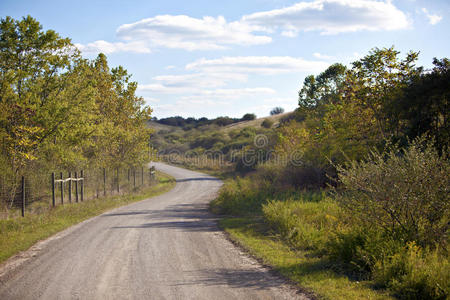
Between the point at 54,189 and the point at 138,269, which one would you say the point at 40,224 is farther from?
the point at 138,269

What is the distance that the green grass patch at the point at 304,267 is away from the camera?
6875 mm

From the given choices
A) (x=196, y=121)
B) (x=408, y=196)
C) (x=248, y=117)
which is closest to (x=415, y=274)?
(x=408, y=196)

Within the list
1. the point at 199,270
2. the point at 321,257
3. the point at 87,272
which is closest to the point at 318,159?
the point at 321,257

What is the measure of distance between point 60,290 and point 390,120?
15099 millimetres

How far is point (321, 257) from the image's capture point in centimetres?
968

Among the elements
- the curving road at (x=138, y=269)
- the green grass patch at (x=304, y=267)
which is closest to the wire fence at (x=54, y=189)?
the curving road at (x=138, y=269)

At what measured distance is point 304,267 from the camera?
28.3 feet

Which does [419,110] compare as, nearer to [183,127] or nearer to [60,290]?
[60,290]

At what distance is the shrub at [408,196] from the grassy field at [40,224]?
8989 mm

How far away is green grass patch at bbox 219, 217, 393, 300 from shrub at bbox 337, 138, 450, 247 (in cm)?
155

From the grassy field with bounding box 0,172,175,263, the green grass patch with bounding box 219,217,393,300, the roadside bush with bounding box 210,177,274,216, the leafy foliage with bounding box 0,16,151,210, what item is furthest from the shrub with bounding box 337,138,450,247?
the leafy foliage with bounding box 0,16,151,210

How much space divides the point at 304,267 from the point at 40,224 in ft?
37.0

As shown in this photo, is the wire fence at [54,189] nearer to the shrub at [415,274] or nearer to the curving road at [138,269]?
the curving road at [138,269]

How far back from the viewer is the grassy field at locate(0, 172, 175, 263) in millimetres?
11573
